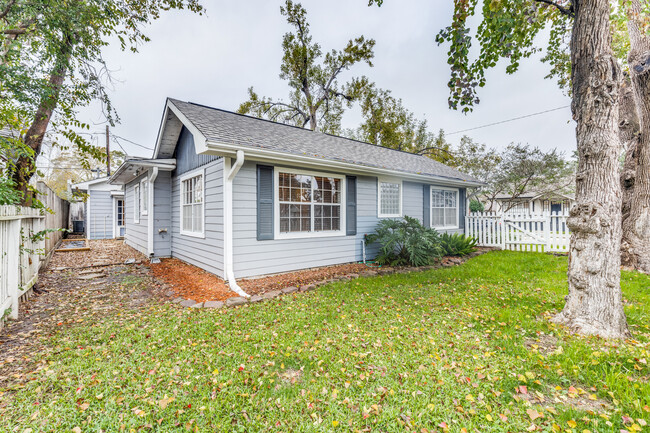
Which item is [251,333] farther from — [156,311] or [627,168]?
[627,168]

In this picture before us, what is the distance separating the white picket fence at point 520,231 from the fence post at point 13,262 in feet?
38.8

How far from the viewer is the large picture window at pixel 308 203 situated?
602cm

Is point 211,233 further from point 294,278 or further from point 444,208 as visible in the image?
point 444,208

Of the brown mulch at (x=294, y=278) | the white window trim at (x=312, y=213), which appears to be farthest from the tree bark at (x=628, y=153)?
the white window trim at (x=312, y=213)

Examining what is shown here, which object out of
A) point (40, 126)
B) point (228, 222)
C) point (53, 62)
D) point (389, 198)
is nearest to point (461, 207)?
point (389, 198)

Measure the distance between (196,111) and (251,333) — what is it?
5.29 m

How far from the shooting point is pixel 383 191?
795cm

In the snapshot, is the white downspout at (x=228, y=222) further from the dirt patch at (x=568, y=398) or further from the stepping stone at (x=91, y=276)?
the dirt patch at (x=568, y=398)

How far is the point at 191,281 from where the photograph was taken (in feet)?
17.9

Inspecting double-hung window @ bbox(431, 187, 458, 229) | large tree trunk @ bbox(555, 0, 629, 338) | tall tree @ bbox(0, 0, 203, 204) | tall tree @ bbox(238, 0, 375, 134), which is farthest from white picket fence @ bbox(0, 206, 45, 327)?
tall tree @ bbox(238, 0, 375, 134)

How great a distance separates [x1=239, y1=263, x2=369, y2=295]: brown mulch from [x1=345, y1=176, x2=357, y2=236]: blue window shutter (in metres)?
0.98

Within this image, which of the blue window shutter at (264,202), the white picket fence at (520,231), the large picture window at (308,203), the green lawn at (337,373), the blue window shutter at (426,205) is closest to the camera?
the green lawn at (337,373)

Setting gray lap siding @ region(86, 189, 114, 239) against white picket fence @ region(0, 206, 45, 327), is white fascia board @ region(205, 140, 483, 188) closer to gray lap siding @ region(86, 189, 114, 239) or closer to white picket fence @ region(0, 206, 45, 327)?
white picket fence @ region(0, 206, 45, 327)

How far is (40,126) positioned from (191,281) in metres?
4.56
